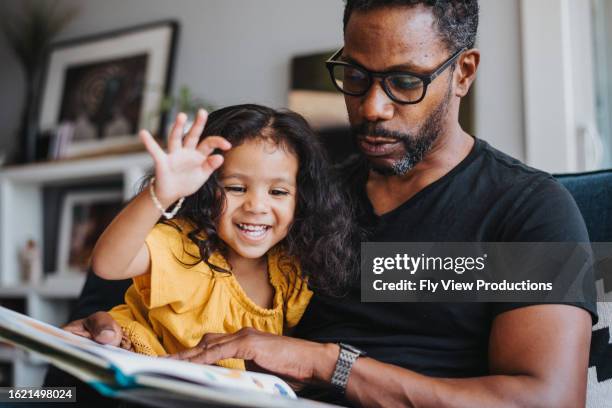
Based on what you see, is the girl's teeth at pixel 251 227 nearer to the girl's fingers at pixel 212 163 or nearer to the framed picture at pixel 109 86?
the girl's fingers at pixel 212 163

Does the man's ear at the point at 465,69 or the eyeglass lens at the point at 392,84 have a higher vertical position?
the man's ear at the point at 465,69

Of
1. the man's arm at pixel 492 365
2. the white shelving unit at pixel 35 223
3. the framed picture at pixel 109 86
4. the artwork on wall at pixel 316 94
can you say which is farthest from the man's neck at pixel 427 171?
the framed picture at pixel 109 86

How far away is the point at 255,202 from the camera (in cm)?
127

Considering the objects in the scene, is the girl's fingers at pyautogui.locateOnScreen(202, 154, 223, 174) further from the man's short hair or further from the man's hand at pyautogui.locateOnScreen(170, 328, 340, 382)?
the man's short hair

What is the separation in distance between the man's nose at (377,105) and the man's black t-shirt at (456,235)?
6.8 inches

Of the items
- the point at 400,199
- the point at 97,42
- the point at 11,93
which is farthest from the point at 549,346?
the point at 11,93

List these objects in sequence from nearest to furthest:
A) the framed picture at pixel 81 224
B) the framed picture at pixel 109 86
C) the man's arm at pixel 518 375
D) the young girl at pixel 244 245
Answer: the man's arm at pixel 518 375 → the young girl at pixel 244 245 → the framed picture at pixel 109 86 → the framed picture at pixel 81 224

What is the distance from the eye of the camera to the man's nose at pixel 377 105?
1254mm

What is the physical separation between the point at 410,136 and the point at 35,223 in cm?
296

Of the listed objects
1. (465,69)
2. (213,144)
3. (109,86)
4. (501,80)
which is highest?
(109,86)

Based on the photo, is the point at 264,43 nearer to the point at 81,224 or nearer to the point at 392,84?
the point at 81,224

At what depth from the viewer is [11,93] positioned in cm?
399

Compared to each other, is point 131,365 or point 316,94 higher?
point 316,94

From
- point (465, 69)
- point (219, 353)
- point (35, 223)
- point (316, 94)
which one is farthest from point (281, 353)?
point (35, 223)
